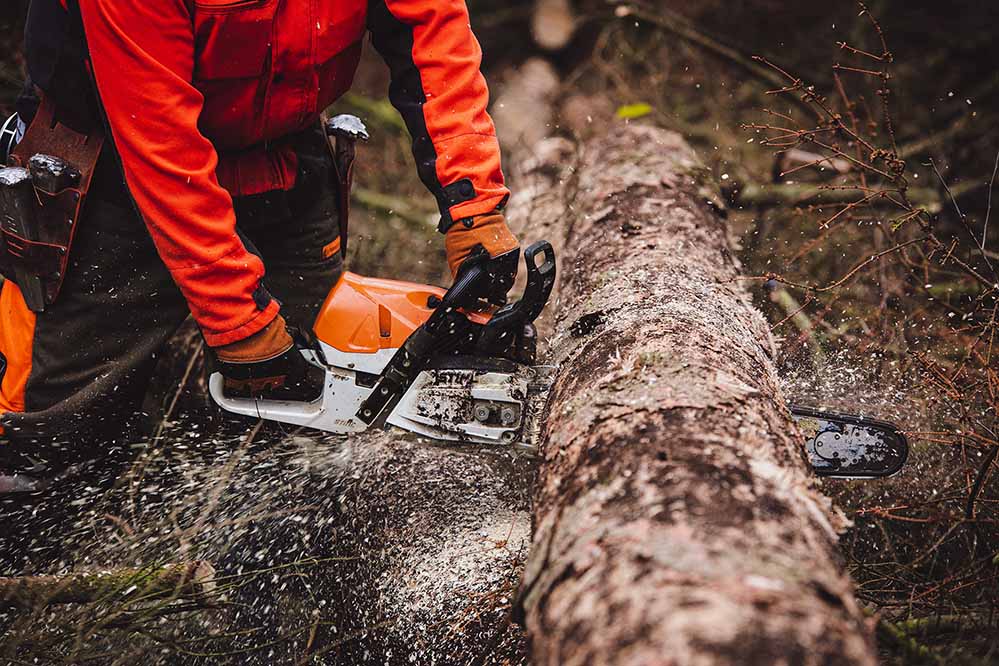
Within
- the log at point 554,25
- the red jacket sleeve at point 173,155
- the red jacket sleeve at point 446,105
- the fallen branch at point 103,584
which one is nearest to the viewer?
the red jacket sleeve at point 173,155

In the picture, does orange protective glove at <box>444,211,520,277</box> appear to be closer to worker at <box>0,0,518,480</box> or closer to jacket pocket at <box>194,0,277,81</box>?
worker at <box>0,0,518,480</box>

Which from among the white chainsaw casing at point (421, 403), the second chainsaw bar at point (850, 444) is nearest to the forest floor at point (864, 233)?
the second chainsaw bar at point (850, 444)

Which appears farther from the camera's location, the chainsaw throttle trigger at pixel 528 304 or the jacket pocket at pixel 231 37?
the chainsaw throttle trigger at pixel 528 304

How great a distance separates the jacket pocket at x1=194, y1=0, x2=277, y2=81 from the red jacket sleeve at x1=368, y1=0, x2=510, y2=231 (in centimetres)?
42

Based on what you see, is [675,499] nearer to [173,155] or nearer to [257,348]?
[257,348]

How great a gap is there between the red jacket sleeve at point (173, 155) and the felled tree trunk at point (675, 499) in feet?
2.69

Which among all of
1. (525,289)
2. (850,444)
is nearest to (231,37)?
(525,289)

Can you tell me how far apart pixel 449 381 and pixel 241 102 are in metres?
0.86

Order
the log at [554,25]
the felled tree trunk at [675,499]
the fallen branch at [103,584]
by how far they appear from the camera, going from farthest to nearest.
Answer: the log at [554,25]
the fallen branch at [103,584]
the felled tree trunk at [675,499]

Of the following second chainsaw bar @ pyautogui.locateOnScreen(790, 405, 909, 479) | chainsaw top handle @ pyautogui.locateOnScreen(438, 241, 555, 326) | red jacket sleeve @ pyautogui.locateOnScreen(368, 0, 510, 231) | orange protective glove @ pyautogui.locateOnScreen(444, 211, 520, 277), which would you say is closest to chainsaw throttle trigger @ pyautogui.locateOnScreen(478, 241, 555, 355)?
chainsaw top handle @ pyautogui.locateOnScreen(438, 241, 555, 326)

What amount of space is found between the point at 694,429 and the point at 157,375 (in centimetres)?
225

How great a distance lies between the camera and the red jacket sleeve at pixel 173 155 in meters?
1.67

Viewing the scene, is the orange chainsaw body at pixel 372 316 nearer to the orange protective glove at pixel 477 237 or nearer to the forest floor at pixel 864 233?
the orange protective glove at pixel 477 237

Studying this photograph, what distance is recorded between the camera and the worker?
1734 millimetres
